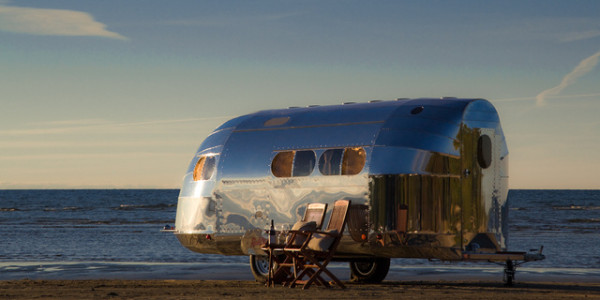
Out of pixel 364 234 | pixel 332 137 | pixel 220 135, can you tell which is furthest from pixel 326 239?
pixel 220 135

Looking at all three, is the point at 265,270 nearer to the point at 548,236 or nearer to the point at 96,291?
the point at 96,291

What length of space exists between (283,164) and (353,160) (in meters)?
1.52

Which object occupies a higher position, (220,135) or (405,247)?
(220,135)

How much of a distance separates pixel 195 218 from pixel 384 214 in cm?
443

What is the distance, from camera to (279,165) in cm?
1532

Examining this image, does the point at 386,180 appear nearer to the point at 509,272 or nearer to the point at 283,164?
the point at 283,164

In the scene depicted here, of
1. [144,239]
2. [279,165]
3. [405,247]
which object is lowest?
[144,239]

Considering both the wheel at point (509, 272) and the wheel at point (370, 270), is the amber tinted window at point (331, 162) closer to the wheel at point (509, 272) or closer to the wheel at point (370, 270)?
the wheel at point (370, 270)

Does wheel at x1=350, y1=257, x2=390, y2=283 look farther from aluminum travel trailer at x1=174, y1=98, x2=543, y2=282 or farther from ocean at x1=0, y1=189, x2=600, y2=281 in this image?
ocean at x1=0, y1=189, x2=600, y2=281

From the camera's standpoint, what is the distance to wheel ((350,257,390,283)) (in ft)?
53.7

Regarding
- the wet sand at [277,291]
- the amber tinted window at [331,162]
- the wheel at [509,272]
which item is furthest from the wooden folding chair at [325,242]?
the wheel at [509,272]

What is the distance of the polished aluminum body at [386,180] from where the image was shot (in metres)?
13.7

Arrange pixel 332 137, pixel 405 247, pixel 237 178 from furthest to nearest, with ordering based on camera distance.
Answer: pixel 237 178, pixel 332 137, pixel 405 247

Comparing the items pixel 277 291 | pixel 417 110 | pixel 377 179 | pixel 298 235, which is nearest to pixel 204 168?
pixel 298 235
